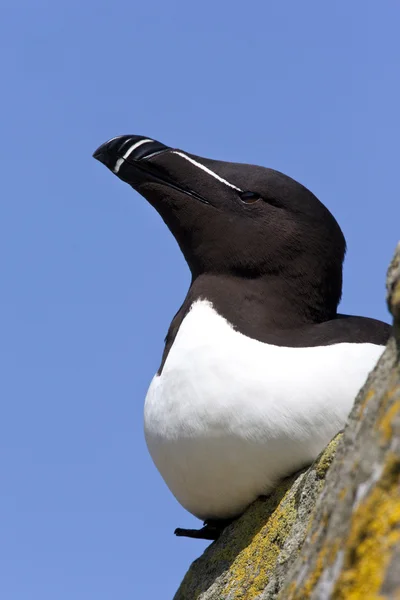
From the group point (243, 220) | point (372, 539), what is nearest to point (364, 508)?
point (372, 539)

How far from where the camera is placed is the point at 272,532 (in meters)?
5.34

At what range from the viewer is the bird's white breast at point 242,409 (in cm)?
527

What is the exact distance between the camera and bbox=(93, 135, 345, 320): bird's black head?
618 centimetres

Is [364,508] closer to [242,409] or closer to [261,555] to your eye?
[242,409]

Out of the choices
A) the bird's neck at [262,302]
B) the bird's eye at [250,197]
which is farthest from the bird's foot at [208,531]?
the bird's eye at [250,197]

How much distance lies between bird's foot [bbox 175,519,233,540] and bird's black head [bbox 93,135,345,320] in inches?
54.1

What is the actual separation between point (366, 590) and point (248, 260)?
414cm

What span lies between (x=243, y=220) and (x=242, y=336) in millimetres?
883

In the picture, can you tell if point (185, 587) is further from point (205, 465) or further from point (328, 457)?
point (328, 457)

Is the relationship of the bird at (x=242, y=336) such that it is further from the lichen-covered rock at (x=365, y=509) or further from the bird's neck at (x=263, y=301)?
the lichen-covered rock at (x=365, y=509)

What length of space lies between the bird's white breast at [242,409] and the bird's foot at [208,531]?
0.20 meters

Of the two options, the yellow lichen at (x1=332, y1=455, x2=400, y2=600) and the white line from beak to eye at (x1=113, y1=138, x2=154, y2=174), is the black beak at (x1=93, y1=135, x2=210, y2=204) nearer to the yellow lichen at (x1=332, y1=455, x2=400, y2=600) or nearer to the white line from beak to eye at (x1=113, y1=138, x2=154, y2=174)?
the white line from beak to eye at (x1=113, y1=138, x2=154, y2=174)

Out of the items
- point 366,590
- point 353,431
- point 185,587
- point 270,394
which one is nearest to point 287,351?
point 270,394

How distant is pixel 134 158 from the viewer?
662cm
